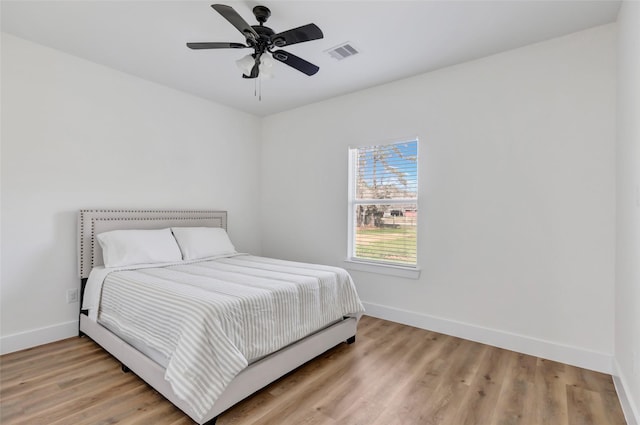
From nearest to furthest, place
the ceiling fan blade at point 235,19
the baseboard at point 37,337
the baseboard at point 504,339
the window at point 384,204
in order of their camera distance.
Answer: the ceiling fan blade at point 235,19 < the baseboard at point 504,339 < the baseboard at point 37,337 < the window at point 384,204

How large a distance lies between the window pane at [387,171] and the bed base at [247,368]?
57.1 inches

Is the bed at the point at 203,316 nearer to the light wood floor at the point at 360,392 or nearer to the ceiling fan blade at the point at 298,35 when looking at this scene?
the light wood floor at the point at 360,392

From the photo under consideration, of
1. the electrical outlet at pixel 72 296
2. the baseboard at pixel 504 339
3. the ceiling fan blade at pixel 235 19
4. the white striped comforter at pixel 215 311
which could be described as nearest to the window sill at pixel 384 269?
the baseboard at pixel 504 339

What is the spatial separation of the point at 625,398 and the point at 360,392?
158cm

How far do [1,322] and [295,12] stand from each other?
335cm

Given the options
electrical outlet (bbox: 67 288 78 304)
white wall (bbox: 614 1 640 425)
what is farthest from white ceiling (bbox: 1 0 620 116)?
electrical outlet (bbox: 67 288 78 304)

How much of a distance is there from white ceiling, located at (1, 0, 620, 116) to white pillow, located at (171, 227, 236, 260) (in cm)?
165

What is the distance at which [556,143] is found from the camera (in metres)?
2.51

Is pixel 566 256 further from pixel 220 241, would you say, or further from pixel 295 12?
pixel 220 241

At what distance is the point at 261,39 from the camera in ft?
7.02

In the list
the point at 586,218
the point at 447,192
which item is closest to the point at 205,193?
the point at 447,192

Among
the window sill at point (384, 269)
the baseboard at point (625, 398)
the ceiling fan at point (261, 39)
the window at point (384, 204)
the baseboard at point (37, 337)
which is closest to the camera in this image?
the baseboard at point (625, 398)

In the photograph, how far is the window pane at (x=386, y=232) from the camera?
3340 mm

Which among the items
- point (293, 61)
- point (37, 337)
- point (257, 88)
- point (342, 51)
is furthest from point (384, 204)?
point (37, 337)
